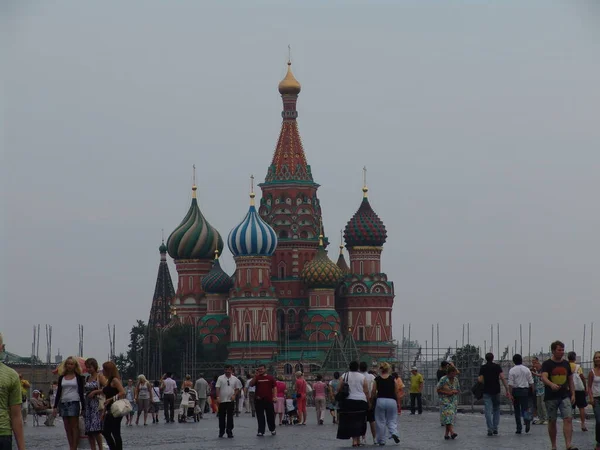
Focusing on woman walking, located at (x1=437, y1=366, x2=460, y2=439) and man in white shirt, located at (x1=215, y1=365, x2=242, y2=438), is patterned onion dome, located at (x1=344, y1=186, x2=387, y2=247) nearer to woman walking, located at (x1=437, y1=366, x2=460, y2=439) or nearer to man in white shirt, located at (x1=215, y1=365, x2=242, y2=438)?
man in white shirt, located at (x1=215, y1=365, x2=242, y2=438)

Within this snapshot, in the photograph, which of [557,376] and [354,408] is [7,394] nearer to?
[557,376]

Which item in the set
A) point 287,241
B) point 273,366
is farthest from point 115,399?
point 287,241

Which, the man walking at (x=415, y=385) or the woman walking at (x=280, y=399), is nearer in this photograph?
the woman walking at (x=280, y=399)

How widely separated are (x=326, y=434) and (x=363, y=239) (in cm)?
7471

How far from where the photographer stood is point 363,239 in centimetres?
10075

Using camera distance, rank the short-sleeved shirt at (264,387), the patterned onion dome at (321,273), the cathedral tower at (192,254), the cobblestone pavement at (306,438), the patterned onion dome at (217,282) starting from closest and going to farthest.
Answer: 1. the cobblestone pavement at (306,438)
2. the short-sleeved shirt at (264,387)
3. the patterned onion dome at (321,273)
4. the patterned onion dome at (217,282)
5. the cathedral tower at (192,254)

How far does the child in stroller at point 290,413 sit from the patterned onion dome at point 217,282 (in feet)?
218

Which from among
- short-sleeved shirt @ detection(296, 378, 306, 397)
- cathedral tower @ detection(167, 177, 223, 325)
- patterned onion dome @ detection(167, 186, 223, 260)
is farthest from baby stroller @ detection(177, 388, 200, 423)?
patterned onion dome @ detection(167, 186, 223, 260)

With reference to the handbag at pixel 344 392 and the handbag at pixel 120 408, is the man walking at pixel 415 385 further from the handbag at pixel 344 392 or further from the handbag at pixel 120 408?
the handbag at pixel 120 408

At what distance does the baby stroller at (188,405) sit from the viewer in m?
34.6

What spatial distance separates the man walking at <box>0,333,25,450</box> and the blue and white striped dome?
3249 inches

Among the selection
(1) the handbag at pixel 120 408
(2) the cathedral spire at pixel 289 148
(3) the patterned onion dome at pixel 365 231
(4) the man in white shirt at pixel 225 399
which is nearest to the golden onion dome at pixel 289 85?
(2) the cathedral spire at pixel 289 148

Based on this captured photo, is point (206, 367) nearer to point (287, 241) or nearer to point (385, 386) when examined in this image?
point (287, 241)

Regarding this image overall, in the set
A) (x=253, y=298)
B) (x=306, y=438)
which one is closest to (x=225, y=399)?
(x=306, y=438)
